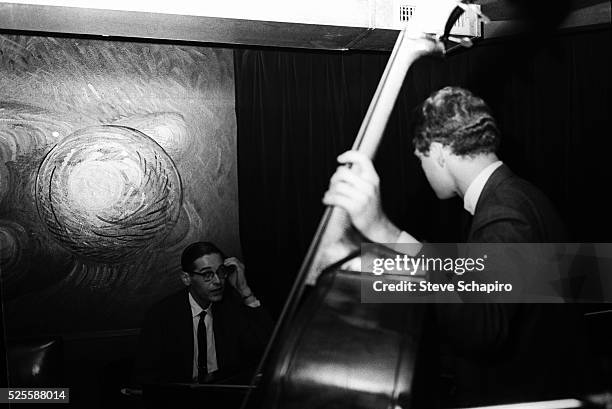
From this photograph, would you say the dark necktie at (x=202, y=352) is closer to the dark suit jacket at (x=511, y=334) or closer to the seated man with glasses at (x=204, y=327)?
the seated man with glasses at (x=204, y=327)

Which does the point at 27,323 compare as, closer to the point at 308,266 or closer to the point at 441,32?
the point at 308,266

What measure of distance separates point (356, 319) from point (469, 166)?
20.8 inches

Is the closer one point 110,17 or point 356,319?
point 356,319

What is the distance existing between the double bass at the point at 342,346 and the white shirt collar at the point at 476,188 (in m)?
0.33

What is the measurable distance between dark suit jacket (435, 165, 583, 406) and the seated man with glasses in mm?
554

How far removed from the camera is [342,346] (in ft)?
3.27

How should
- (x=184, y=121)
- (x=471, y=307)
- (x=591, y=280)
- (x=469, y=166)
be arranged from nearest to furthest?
(x=471, y=307), (x=469, y=166), (x=591, y=280), (x=184, y=121)

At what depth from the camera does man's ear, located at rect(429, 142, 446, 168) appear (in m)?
1.33

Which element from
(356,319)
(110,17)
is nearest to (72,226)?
(110,17)

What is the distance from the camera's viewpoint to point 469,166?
4.15ft

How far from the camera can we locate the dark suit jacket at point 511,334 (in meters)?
1.15

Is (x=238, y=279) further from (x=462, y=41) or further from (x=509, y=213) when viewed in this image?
(x=462, y=41)

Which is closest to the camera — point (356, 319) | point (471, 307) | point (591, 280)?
point (356, 319)

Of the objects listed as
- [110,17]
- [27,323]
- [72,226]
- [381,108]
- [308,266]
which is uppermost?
[110,17]
